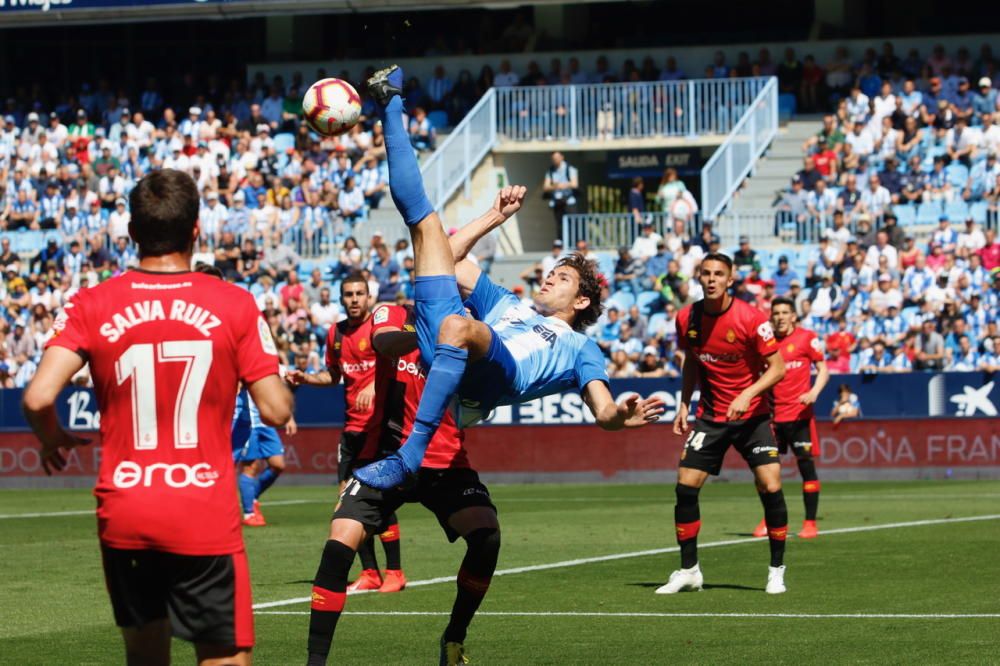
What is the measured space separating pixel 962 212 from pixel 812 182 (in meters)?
2.94

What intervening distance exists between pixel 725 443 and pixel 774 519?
698 millimetres

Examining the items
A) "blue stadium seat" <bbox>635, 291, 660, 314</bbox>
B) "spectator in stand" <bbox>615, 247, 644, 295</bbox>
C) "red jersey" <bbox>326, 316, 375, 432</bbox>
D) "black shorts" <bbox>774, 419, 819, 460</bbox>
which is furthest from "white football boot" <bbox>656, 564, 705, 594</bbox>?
"spectator in stand" <bbox>615, 247, 644, 295</bbox>

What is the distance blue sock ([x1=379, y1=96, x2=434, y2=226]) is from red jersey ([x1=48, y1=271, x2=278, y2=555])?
3.11 metres

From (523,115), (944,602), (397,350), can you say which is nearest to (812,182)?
(523,115)

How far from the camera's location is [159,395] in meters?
5.80

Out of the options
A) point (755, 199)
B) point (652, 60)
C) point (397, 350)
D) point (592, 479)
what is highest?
point (652, 60)

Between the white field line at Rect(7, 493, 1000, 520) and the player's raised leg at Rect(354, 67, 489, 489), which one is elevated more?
the player's raised leg at Rect(354, 67, 489, 489)

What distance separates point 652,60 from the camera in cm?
3816

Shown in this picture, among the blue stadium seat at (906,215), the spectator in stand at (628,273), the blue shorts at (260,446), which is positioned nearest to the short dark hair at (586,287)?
the blue shorts at (260,446)

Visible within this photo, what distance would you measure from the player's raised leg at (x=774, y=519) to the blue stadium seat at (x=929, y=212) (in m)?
19.3

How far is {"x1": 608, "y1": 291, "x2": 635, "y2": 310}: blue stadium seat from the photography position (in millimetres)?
31391

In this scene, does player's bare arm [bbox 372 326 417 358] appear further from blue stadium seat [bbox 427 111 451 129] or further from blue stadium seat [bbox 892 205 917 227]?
blue stadium seat [bbox 427 111 451 129]

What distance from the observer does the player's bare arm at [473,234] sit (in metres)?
9.56

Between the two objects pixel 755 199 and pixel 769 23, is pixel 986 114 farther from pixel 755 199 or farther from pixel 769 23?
pixel 769 23
